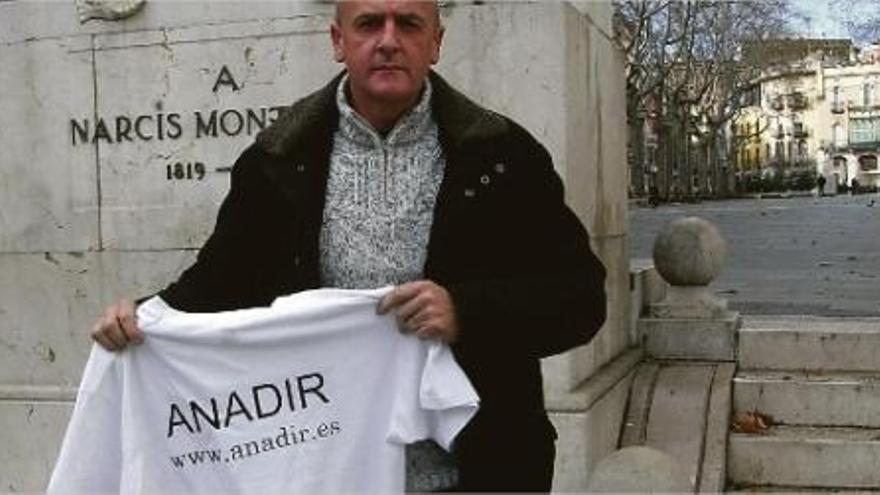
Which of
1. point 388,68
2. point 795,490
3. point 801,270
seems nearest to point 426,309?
point 388,68

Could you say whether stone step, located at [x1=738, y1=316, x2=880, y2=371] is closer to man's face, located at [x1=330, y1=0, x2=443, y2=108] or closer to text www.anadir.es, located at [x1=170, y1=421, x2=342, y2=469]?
text www.anadir.es, located at [x1=170, y1=421, x2=342, y2=469]

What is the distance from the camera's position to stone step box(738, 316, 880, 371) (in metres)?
6.32

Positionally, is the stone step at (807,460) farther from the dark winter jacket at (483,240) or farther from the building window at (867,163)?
the building window at (867,163)

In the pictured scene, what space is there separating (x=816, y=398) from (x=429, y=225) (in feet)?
13.5

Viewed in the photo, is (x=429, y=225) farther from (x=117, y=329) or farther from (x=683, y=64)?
(x=683, y=64)

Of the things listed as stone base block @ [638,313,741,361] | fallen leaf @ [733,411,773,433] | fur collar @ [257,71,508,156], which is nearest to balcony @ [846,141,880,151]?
stone base block @ [638,313,741,361]

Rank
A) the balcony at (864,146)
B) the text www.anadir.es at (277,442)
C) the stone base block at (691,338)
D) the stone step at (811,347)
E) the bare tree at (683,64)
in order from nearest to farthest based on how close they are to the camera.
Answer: the text www.anadir.es at (277,442)
the stone step at (811,347)
the stone base block at (691,338)
the bare tree at (683,64)
the balcony at (864,146)

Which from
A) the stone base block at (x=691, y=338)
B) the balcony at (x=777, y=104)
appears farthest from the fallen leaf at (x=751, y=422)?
the balcony at (x=777, y=104)

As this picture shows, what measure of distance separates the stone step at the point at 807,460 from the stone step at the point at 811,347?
55cm

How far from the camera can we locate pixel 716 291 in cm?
1101

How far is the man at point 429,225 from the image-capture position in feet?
7.78

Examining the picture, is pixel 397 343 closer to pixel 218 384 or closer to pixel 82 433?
pixel 218 384

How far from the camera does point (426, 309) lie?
2.35 metres

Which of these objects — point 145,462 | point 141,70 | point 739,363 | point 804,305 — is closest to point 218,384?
point 145,462
